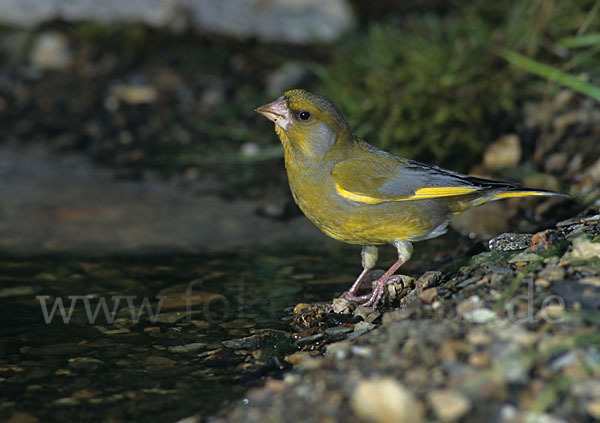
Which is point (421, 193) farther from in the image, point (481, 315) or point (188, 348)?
point (188, 348)

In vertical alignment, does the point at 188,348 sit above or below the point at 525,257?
below

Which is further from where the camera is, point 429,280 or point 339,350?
point 429,280

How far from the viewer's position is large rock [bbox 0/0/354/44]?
25.7 feet

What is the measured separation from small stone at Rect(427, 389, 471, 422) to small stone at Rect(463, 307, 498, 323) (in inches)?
21.0

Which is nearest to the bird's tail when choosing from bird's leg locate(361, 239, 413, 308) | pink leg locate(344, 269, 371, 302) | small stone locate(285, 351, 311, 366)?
bird's leg locate(361, 239, 413, 308)

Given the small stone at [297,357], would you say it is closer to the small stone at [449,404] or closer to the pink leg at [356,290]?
the pink leg at [356,290]

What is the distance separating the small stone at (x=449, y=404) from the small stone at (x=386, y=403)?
48mm

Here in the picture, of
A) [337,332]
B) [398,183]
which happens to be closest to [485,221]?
[398,183]

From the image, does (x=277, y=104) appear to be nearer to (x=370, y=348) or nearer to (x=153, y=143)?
(x=370, y=348)

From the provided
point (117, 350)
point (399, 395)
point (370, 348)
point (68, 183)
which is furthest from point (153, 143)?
point (399, 395)

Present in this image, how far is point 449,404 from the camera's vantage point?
2.22 meters

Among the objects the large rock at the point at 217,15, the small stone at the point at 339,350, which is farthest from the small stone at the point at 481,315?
the large rock at the point at 217,15

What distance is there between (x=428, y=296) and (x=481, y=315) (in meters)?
0.33

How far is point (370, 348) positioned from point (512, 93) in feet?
12.8
